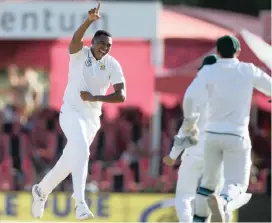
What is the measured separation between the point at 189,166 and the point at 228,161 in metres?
0.88

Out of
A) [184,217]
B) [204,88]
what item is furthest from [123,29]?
[204,88]

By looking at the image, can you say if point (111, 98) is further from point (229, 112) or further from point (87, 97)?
point (229, 112)

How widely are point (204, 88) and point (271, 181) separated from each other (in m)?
3.94

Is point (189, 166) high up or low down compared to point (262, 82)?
down

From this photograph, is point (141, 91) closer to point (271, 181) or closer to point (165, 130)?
point (165, 130)

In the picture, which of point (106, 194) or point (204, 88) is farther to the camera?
point (106, 194)

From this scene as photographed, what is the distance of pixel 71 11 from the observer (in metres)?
15.1

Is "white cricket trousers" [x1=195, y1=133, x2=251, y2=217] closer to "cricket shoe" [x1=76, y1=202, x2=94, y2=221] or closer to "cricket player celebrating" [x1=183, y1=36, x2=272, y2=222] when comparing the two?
"cricket player celebrating" [x1=183, y1=36, x2=272, y2=222]

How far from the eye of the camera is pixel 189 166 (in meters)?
10.1

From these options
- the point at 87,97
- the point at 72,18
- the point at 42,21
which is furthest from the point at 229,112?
the point at 42,21

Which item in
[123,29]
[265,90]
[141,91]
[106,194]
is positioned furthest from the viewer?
[141,91]

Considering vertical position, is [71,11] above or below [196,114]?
above

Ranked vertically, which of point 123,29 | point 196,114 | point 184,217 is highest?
point 123,29

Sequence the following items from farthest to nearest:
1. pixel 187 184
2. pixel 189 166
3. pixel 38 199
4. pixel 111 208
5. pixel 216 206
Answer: pixel 111 208, pixel 187 184, pixel 189 166, pixel 38 199, pixel 216 206
